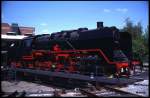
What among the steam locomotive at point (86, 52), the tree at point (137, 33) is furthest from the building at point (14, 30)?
the steam locomotive at point (86, 52)

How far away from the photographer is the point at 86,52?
55.2ft

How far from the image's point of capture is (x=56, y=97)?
1103cm

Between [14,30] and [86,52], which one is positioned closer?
[86,52]

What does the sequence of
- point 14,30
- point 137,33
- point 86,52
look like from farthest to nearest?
point 14,30
point 137,33
point 86,52

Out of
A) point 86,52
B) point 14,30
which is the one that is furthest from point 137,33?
point 86,52

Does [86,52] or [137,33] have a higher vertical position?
[137,33]

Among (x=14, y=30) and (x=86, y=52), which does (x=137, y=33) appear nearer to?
(x=14, y=30)

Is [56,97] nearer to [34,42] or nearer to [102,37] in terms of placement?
[102,37]

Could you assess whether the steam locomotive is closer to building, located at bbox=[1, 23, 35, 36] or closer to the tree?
the tree

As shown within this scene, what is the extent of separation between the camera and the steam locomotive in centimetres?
1573

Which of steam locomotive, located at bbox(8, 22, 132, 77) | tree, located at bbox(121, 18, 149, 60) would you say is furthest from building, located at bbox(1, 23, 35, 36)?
steam locomotive, located at bbox(8, 22, 132, 77)

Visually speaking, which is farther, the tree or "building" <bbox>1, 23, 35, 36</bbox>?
"building" <bbox>1, 23, 35, 36</bbox>

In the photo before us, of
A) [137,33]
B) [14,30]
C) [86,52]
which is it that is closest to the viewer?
[86,52]

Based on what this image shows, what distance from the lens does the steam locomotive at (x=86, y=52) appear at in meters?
15.7
